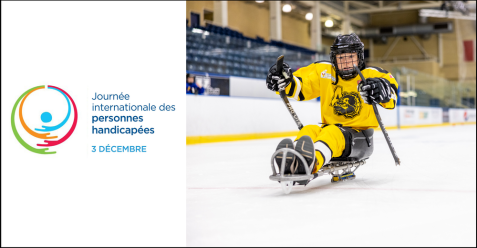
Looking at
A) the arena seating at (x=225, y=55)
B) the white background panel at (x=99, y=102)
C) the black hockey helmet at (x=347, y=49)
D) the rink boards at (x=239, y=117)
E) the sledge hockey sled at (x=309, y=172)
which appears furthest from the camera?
the arena seating at (x=225, y=55)

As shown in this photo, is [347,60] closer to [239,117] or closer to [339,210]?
[339,210]

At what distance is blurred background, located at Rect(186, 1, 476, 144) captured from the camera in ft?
27.2

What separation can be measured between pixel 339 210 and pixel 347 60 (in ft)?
3.40

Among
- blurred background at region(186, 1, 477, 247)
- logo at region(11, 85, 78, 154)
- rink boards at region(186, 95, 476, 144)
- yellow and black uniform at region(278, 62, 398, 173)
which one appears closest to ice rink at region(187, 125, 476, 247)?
blurred background at region(186, 1, 477, 247)

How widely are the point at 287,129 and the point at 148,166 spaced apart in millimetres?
8374

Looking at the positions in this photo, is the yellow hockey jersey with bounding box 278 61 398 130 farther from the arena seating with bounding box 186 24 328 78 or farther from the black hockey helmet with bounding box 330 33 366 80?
the arena seating with bounding box 186 24 328 78

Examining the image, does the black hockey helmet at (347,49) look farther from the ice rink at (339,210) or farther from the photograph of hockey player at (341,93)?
the ice rink at (339,210)

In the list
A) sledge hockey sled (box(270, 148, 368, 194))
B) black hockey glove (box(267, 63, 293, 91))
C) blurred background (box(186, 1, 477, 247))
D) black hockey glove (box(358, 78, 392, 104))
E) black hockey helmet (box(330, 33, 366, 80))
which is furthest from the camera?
black hockey helmet (box(330, 33, 366, 80))

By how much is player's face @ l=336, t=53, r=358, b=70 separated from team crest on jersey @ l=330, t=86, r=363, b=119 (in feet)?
0.41

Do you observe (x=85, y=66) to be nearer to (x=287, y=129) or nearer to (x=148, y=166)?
(x=148, y=166)

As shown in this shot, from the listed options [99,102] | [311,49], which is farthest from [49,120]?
[311,49]

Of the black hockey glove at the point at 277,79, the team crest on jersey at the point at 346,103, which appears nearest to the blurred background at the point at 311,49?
the team crest on jersey at the point at 346,103

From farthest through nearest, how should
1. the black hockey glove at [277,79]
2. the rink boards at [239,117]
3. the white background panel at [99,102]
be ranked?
the rink boards at [239,117], the black hockey glove at [277,79], the white background panel at [99,102]

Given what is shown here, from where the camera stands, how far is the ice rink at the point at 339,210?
1369 millimetres
